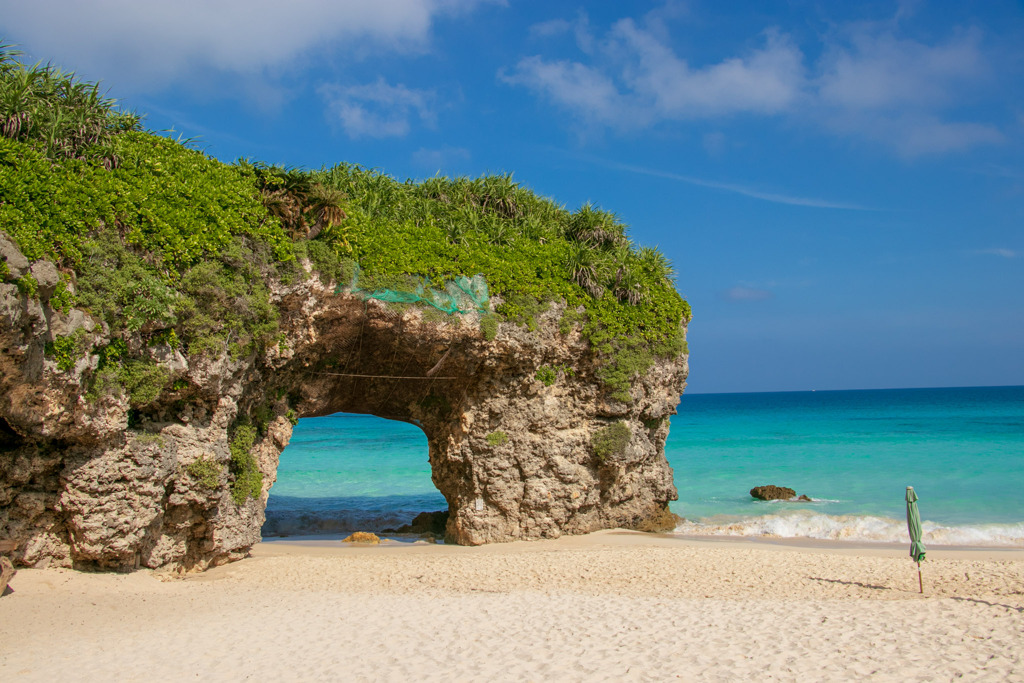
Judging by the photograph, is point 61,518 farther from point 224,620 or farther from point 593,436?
point 593,436

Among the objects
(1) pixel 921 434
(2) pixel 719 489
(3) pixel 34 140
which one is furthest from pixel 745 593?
(1) pixel 921 434

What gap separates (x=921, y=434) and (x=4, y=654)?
159 feet

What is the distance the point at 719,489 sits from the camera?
23.2 m

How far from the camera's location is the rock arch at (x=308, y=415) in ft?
27.0

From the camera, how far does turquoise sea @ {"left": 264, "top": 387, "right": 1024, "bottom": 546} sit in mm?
15094

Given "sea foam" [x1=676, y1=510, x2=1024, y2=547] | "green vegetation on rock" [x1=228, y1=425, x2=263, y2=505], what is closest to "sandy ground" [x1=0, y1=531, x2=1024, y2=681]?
"green vegetation on rock" [x1=228, y1=425, x2=263, y2=505]

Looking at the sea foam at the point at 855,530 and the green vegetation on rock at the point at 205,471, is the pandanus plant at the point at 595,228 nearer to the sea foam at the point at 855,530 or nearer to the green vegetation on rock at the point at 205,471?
the sea foam at the point at 855,530

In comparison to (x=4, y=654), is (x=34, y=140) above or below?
above

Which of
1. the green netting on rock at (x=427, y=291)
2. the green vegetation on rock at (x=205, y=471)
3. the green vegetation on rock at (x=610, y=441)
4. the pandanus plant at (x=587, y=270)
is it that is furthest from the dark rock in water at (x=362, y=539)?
the pandanus plant at (x=587, y=270)

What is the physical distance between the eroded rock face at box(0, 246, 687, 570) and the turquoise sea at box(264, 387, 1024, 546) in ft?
11.7

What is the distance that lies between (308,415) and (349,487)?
1291 cm

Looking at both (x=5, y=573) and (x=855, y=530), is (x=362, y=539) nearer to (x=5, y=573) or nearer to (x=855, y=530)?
(x=5, y=573)

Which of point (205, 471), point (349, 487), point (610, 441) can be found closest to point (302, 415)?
point (205, 471)

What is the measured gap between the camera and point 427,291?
11852 millimetres
